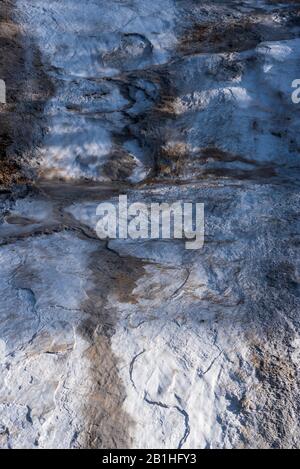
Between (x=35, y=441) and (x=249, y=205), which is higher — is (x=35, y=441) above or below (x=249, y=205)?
below

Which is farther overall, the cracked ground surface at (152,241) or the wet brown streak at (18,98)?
the wet brown streak at (18,98)

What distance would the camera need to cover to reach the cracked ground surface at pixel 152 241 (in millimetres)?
2678

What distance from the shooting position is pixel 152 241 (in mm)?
3887

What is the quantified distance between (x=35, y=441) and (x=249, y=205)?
2.51m

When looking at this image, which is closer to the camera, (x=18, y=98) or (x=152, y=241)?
(x=152, y=241)

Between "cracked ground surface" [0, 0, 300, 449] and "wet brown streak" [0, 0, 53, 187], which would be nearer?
"cracked ground surface" [0, 0, 300, 449]

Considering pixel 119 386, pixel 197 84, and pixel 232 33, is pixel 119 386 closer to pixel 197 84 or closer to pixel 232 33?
pixel 197 84

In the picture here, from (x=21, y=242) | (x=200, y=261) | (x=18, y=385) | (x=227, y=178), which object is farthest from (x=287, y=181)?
(x=18, y=385)

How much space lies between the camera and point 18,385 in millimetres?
2758

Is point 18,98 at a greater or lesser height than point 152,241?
greater

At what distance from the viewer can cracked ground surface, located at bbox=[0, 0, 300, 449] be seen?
8.79ft
